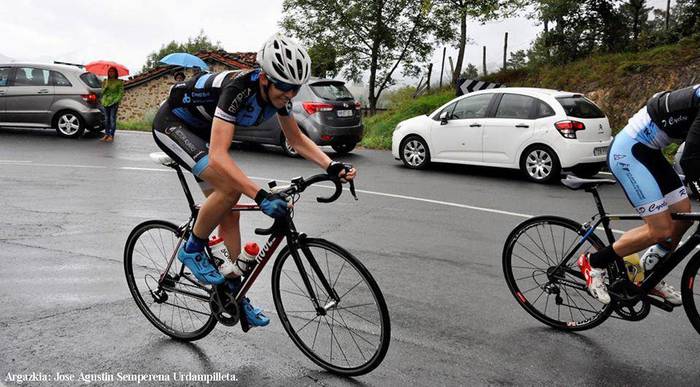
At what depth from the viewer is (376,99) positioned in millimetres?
37906

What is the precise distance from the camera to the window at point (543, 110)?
11875mm

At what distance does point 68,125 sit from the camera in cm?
1675

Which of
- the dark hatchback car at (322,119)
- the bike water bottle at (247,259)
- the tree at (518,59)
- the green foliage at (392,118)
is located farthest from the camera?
the tree at (518,59)

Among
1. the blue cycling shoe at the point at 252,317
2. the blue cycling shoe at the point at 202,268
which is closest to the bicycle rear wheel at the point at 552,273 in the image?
the blue cycling shoe at the point at 252,317

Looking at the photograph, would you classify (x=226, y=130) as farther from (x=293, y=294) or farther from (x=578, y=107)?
(x=578, y=107)

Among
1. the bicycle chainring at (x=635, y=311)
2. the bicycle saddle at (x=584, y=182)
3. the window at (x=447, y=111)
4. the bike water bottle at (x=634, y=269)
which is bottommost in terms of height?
the bicycle chainring at (x=635, y=311)

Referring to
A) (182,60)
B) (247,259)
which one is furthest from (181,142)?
(182,60)

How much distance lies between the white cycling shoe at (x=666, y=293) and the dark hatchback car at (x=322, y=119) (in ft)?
35.1

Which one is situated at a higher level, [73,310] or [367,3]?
[367,3]

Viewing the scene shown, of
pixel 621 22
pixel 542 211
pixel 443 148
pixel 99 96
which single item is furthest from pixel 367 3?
pixel 542 211

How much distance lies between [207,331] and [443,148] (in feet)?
31.4

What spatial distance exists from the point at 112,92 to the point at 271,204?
14.3 meters

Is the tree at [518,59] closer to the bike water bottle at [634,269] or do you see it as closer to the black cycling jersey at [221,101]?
the bike water bottle at [634,269]

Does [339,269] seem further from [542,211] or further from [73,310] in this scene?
[542,211]
